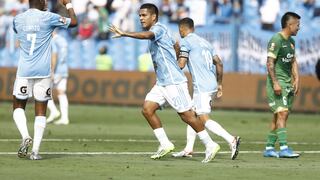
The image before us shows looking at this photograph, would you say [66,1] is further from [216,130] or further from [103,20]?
[103,20]

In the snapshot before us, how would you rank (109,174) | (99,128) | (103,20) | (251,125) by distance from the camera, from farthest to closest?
(103,20) → (251,125) → (99,128) → (109,174)

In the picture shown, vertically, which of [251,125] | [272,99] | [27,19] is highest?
[27,19]

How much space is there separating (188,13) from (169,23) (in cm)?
70

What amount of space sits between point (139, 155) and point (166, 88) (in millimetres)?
1279

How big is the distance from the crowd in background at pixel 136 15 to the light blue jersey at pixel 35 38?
596 inches

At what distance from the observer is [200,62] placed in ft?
51.4

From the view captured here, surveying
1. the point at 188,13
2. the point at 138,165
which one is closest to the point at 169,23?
the point at 188,13

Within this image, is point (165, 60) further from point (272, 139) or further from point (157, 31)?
point (272, 139)

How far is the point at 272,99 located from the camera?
631 inches

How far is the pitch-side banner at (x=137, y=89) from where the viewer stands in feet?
96.9

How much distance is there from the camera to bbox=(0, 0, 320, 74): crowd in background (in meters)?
30.7

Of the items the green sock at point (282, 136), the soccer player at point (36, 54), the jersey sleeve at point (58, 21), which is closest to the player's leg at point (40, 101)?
the soccer player at point (36, 54)

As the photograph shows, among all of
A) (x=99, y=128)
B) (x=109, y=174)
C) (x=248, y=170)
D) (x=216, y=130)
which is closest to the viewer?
(x=109, y=174)

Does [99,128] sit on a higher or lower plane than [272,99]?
lower
